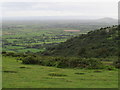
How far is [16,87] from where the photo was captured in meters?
16.6

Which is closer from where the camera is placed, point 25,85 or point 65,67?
point 25,85

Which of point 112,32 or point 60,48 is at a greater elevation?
point 112,32

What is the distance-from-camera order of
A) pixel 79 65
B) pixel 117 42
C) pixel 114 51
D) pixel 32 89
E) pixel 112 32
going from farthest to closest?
1. pixel 112 32
2. pixel 117 42
3. pixel 114 51
4. pixel 79 65
5. pixel 32 89

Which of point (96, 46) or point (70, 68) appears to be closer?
point (70, 68)

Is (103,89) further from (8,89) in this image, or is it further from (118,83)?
(8,89)

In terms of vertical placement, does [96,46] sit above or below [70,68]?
above

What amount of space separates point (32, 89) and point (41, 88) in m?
0.71

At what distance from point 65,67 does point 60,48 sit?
141ft

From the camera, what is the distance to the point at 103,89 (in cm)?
1678

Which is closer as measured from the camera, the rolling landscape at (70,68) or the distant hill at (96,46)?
the rolling landscape at (70,68)

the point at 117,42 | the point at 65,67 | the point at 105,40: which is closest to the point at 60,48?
the point at 105,40

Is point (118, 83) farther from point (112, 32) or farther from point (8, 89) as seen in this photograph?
point (112, 32)

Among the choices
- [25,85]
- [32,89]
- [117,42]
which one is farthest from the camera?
[117,42]

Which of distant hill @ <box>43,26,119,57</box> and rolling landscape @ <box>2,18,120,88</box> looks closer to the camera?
rolling landscape @ <box>2,18,120,88</box>
